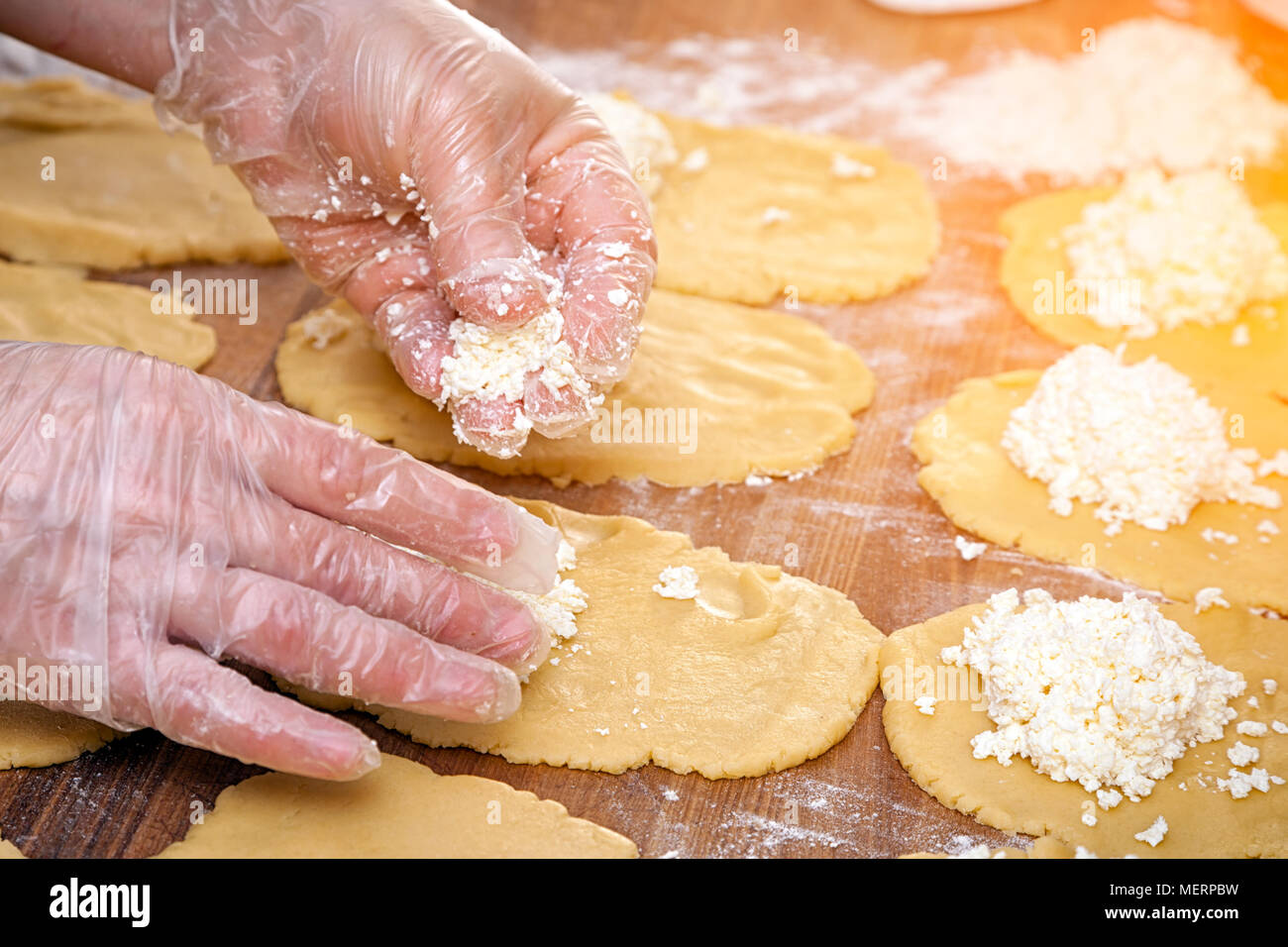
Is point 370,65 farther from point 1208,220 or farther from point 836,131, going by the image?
point 1208,220

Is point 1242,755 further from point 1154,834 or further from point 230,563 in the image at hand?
point 230,563

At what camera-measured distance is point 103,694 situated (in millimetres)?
1713

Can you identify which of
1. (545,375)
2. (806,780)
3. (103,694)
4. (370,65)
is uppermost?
(370,65)

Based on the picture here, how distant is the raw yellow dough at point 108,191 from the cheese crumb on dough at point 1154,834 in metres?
2.20

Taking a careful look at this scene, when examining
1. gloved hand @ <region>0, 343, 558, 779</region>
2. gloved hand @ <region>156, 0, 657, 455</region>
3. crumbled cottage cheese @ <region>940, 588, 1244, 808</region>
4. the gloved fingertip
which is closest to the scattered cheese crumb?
gloved hand @ <region>156, 0, 657, 455</region>

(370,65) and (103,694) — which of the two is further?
(370,65)

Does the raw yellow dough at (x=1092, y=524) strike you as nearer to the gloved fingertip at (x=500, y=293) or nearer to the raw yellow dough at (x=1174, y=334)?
the raw yellow dough at (x=1174, y=334)

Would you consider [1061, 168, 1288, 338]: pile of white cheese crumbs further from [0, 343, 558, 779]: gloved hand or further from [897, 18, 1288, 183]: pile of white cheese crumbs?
[0, 343, 558, 779]: gloved hand

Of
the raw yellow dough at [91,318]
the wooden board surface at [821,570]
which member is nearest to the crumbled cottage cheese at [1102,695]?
the wooden board surface at [821,570]

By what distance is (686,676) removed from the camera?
6.63ft

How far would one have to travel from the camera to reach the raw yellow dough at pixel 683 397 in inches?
95.8

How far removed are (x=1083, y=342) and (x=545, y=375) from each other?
1.35 m

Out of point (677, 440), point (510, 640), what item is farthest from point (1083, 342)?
point (510, 640)

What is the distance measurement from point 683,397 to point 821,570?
51 centimetres
